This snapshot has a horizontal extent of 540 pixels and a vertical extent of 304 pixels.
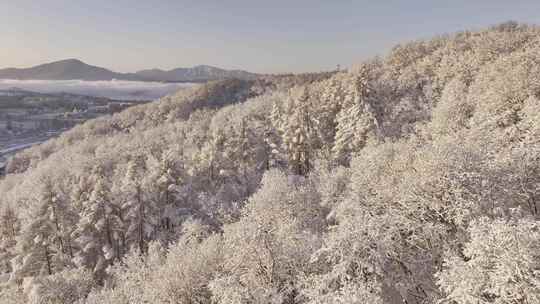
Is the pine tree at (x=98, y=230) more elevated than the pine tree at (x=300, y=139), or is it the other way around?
the pine tree at (x=300, y=139)

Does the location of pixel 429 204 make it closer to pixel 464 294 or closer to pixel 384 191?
pixel 384 191

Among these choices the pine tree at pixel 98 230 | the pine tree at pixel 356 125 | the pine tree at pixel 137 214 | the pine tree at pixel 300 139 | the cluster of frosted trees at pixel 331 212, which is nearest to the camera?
the cluster of frosted trees at pixel 331 212

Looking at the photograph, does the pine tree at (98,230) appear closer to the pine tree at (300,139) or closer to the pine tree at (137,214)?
the pine tree at (137,214)

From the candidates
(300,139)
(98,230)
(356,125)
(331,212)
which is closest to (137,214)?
(98,230)

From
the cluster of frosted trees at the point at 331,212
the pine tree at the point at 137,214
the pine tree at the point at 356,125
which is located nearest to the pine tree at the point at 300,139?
the cluster of frosted trees at the point at 331,212

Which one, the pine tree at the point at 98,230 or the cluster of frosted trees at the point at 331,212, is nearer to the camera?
the cluster of frosted trees at the point at 331,212

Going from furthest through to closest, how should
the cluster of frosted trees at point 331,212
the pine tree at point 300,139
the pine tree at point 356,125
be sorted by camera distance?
the pine tree at point 300,139 < the pine tree at point 356,125 < the cluster of frosted trees at point 331,212

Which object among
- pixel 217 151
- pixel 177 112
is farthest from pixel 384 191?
pixel 177 112

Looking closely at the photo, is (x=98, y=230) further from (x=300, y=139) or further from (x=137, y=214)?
(x=300, y=139)

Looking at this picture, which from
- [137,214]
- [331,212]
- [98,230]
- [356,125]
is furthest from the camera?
[356,125]
